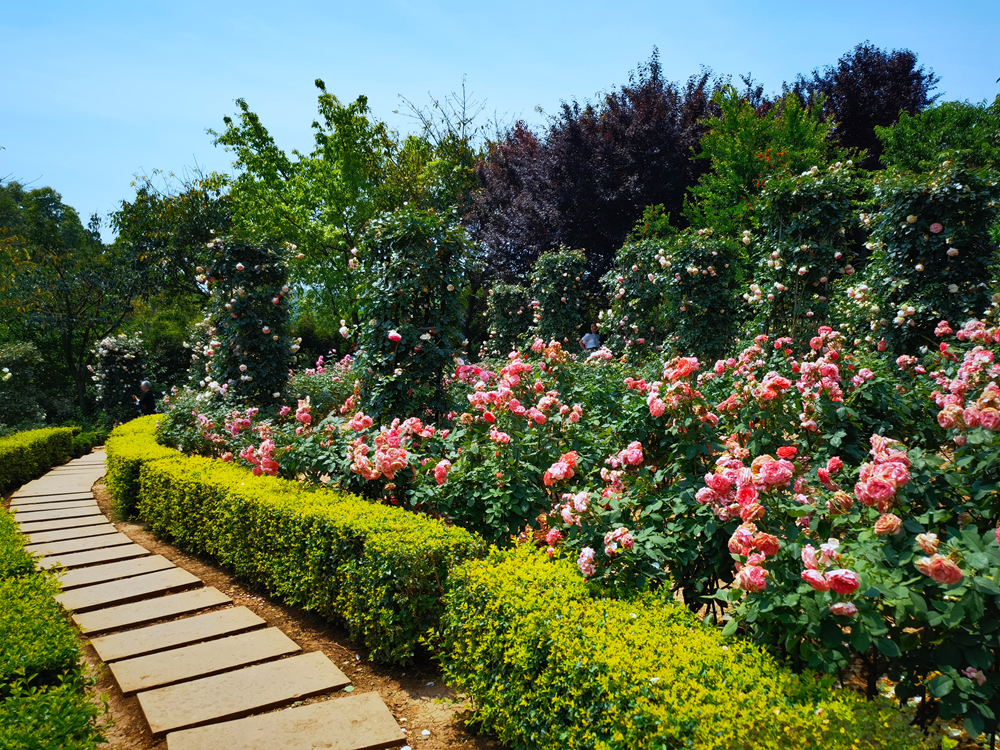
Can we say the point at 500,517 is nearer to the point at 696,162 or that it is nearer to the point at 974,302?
the point at 974,302

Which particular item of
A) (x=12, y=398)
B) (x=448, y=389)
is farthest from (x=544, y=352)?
(x=12, y=398)

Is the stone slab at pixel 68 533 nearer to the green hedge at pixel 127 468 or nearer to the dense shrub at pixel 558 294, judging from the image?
the green hedge at pixel 127 468

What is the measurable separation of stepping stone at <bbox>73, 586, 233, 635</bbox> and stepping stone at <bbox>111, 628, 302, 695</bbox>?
56cm

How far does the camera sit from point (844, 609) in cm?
172

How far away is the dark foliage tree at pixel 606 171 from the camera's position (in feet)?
55.8

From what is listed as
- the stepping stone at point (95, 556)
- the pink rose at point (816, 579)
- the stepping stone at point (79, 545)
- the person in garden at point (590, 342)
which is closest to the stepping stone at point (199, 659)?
the stepping stone at point (95, 556)

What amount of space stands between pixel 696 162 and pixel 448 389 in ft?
45.9

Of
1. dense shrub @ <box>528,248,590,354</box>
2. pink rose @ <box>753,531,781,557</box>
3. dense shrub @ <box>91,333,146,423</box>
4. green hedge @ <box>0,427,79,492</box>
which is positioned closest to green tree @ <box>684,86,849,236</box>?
dense shrub @ <box>528,248,590,354</box>

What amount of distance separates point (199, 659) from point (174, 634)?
1.52 feet

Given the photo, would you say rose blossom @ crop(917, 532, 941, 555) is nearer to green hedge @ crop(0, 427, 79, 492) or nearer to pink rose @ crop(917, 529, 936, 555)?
pink rose @ crop(917, 529, 936, 555)

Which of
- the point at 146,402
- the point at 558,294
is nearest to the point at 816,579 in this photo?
the point at 558,294

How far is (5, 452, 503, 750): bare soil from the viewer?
2627mm

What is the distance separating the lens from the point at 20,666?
7.28 ft

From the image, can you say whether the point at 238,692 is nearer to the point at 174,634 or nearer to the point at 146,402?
the point at 174,634
